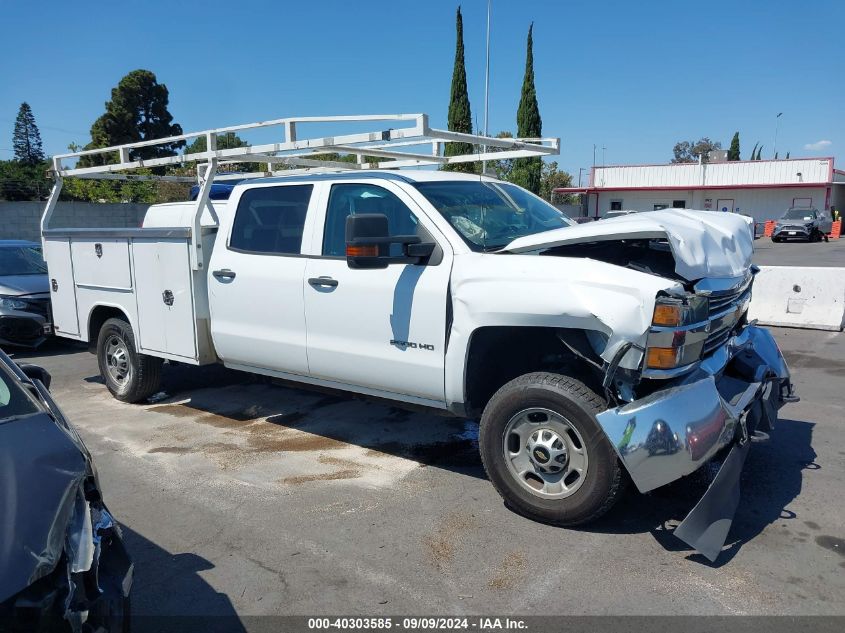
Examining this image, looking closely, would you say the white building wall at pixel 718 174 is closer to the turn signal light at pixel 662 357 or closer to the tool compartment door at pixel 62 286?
the tool compartment door at pixel 62 286

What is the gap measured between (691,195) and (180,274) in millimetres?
45183

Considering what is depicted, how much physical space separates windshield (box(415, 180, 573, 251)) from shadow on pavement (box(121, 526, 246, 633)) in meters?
2.45

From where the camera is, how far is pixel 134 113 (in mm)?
46344

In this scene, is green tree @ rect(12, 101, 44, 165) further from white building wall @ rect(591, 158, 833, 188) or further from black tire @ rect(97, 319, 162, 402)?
black tire @ rect(97, 319, 162, 402)

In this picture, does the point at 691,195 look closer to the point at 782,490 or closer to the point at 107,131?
the point at 107,131

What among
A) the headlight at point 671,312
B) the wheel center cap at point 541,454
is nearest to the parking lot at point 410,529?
the wheel center cap at point 541,454

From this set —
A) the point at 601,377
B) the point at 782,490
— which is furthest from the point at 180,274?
the point at 782,490

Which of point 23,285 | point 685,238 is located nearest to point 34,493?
point 685,238

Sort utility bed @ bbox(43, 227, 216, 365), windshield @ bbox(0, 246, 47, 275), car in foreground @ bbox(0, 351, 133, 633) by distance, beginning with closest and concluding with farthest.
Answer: car in foreground @ bbox(0, 351, 133, 633) → utility bed @ bbox(43, 227, 216, 365) → windshield @ bbox(0, 246, 47, 275)

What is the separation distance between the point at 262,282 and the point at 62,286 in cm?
314

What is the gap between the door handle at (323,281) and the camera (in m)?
4.74

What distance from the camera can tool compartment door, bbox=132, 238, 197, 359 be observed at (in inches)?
223

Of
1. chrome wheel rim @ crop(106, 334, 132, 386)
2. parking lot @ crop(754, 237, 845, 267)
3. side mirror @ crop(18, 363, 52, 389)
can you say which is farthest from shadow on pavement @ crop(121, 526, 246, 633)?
parking lot @ crop(754, 237, 845, 267)

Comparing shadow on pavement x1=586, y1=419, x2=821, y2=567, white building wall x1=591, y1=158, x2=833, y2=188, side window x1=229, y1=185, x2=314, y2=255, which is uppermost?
white building wall x1=591, y1=158, x2=833, y2=188
